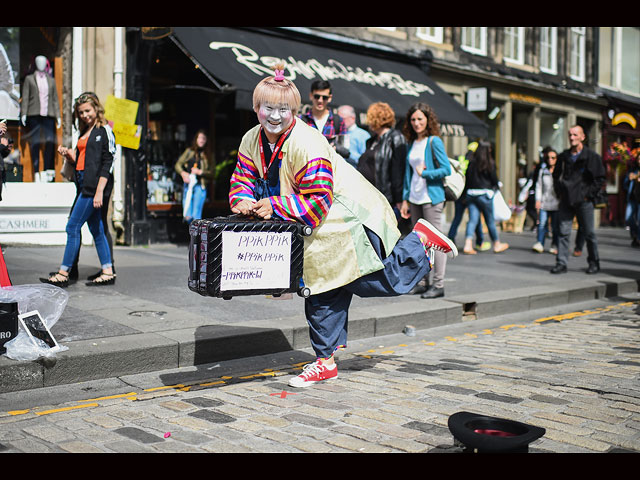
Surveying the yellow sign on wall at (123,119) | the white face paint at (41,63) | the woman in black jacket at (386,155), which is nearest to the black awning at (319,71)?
the yellow sign on wall at (123,119)

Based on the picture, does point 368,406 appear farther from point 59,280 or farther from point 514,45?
point 514,45

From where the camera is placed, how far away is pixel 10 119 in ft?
34.3

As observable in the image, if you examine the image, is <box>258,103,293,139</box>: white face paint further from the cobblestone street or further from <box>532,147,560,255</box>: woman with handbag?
<box>532,147,560,255</box>: woman with handbag

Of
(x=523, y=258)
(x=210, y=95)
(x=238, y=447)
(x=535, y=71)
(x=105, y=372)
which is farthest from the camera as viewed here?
(x=535, y=71)

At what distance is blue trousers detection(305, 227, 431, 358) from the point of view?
432 cm

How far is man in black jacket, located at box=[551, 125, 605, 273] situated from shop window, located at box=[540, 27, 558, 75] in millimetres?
12285

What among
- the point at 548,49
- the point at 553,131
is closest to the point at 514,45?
the point at 548,49

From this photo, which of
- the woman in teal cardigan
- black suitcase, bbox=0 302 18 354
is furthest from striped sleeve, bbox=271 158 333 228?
the woman in teal cardigan

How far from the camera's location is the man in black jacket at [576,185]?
950 cm

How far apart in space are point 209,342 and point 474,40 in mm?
15278

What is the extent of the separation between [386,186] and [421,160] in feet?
1.62

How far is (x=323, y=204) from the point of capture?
402 cm

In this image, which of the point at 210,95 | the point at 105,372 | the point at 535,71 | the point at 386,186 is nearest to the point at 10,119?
the point at 210,95

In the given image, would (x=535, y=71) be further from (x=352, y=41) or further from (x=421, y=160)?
(x=421, y=160)
